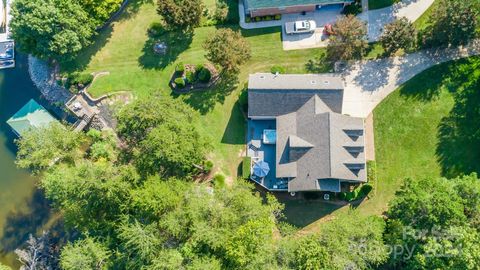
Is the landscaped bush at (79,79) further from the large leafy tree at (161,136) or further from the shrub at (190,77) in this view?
the shrub at (190,77)

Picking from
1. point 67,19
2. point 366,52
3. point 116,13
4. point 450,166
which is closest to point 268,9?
point 366,52

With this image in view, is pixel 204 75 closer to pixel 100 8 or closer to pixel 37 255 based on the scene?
pixel 100 8

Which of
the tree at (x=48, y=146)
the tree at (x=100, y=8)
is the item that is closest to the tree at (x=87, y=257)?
the tree at (x=48, y=146)

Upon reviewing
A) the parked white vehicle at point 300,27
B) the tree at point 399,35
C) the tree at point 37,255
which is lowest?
the tree at point 37,255

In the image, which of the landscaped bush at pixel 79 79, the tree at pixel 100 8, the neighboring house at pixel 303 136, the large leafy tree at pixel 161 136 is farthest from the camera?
the landscaped bush at pixel 79 79

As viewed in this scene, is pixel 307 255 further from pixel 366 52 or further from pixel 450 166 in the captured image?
pixel 366 52

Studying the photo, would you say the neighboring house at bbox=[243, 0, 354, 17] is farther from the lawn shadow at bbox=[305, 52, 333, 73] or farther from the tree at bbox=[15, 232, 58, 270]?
the tree at bbox=[15, 232, 58, 270]

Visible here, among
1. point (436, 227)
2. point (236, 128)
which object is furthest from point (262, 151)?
point (436, 227)

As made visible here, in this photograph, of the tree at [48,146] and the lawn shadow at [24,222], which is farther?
the lawn shadow at [24,222]
